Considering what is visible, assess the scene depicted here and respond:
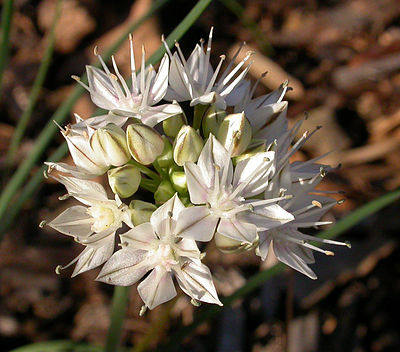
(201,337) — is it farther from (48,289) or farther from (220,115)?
(220,115)

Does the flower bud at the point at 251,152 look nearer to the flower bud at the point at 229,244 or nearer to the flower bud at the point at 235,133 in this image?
the flower bud at the point at 235,133

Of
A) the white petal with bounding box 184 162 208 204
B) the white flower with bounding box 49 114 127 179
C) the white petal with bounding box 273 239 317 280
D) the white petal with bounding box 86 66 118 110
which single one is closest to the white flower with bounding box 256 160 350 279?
the white petal with bounding box 273 239 317 280

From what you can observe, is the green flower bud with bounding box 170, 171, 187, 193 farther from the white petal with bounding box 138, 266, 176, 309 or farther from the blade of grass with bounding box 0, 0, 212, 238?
the blade of grass with bounding box 0, 0, 212, 238

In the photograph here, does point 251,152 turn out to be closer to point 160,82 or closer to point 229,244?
point 229,244

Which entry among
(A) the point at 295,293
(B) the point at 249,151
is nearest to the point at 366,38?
(A) the point at 295,293

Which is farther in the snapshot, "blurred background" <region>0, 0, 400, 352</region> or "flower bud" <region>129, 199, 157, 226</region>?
"blurred background" <region>0, 0, 400, 352</region>

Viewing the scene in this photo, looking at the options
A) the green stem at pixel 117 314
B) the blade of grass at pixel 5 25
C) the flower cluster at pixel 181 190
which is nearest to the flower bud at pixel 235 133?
the flower cluster at pixel 181 190

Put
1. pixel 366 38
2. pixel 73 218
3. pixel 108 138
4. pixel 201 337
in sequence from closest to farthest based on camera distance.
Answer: pixel 108 138 → pixel 73 218 → pixel 201 337 → pixel 366 38
